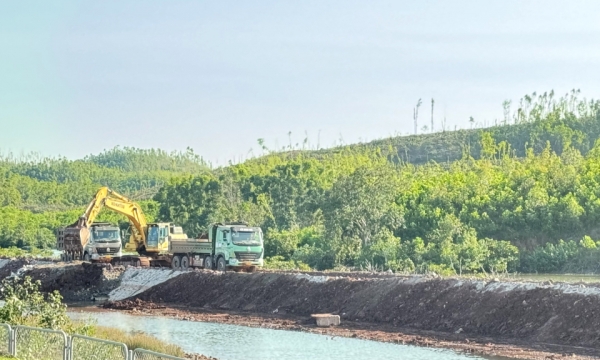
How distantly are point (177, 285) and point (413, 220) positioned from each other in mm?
31379

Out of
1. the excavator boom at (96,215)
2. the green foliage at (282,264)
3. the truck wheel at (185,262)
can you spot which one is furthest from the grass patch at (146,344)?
the green foliage at (282,264)

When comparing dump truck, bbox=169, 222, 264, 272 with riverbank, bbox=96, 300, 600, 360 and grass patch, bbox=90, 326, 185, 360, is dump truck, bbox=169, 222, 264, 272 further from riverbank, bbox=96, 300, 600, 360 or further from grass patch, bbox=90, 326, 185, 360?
grass patch, bbox=90, 326, 185, 360

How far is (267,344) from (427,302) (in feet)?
22.4

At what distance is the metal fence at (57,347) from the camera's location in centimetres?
1461

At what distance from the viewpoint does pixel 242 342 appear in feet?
90.2

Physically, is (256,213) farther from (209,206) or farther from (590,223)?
(590,223)

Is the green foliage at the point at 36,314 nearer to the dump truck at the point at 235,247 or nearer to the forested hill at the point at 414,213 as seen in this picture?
the dump truck at the point at 235,247

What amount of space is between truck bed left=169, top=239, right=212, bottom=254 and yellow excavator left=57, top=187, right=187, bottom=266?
10.8 feet

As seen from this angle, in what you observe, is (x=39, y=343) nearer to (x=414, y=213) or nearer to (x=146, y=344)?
(x=146, y=344)

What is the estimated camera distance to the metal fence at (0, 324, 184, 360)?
47.9 feet

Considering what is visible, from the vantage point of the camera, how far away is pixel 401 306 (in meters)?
31.8

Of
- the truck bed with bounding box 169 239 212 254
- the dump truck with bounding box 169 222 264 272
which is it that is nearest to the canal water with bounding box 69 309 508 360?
the dump truck with bounding box 169 222 264 272

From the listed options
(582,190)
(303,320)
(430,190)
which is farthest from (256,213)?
(303,320)

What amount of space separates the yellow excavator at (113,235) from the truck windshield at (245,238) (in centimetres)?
911
